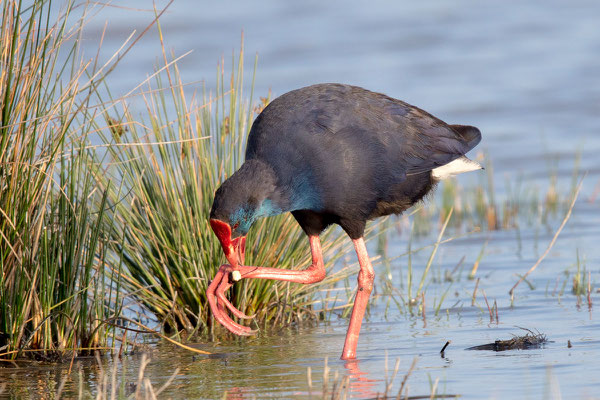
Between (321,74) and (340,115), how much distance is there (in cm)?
825

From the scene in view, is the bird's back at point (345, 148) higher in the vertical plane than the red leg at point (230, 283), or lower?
higher

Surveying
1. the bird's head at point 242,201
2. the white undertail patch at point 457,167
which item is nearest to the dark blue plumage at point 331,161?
the bird's head at point 242,201

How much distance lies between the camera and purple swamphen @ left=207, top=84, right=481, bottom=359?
4.13 meters

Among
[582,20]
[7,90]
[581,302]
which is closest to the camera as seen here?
[7,90]

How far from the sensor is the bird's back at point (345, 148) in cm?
421

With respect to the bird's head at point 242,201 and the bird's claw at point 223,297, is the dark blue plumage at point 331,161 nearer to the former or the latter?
the bird's head at point 242,201

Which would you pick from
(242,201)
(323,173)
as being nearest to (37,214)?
(242,201)

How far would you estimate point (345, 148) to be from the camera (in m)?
4.29

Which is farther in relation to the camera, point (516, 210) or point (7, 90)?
point (516, 210)

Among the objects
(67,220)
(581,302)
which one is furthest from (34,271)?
(581,302)

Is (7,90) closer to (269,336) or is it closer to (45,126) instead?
(45,126)

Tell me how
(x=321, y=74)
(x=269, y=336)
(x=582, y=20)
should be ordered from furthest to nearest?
(x=582, y=20) → (x=321, y=74) → (x=269, y=336)

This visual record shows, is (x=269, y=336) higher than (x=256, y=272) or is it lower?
lower

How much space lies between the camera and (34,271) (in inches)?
151
